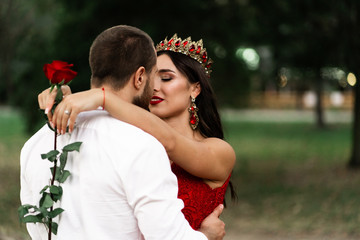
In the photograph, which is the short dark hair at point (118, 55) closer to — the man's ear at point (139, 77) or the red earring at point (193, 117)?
the man's ear at point (139, 77)

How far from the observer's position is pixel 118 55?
210 cm

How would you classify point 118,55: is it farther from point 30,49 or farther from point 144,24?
point 30,49

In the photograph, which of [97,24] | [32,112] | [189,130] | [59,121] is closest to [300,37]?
[97,24]

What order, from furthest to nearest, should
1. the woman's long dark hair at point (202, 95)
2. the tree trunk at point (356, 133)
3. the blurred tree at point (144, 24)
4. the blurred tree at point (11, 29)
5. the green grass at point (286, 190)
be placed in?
the blurred tree at point (11, 29) → the tree trunk at point (356, 133) → the blurred tree at point (144, 24) → the green grass at point (286, 190) → the woman's long dark hair at point (202, 95)

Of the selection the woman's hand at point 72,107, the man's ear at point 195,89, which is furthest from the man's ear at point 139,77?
the man's ear at point 195,89

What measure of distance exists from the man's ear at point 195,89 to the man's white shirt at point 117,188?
114cm

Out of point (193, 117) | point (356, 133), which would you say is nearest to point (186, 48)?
point (193, 117)

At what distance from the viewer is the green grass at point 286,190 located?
8898mm

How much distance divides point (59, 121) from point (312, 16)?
35.9 ft

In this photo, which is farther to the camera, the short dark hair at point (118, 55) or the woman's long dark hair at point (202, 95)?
the woman's long dark hair at point (202, 95)

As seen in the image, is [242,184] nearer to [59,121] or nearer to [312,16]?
[312,16]

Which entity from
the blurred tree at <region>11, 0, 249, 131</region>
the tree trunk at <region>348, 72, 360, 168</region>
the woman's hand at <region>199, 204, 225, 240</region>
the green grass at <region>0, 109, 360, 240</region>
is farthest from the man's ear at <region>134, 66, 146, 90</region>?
the tree trunk at <region>348, 72, 360, 168</region>

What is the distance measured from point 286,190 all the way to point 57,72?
35.1 ft

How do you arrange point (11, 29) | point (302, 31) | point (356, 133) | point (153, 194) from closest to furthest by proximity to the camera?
point (153, 194) → point (302, 31) → point (356, 133) → point (11, 29)
